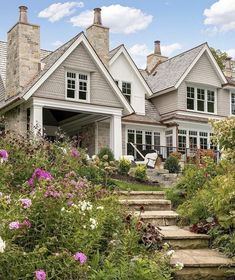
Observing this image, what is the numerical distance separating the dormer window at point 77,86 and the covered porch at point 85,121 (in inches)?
21.7

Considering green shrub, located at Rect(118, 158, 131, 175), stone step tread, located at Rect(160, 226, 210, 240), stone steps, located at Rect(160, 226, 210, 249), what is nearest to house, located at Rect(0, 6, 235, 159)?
green shrub, located at Rect(118, 158, 131, 175)

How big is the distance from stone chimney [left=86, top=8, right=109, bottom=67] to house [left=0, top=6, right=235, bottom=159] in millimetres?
50

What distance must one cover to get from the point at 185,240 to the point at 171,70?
76.6 feet

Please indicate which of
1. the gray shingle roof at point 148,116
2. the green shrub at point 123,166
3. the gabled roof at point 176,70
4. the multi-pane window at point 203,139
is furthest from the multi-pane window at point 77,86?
the multi-pane window at point 203,139

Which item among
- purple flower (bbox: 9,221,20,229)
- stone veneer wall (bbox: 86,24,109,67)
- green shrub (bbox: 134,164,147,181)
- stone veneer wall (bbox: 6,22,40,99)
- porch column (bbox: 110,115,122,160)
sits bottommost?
purple flower (bbox: 9,221,20,229)

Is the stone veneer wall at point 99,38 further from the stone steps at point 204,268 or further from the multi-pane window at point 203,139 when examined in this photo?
the stone steps at point 204,268

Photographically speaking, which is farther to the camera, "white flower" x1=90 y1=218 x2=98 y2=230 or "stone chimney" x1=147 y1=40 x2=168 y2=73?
"stone chimney" x1=147 y1=40 x2=168 y2=73

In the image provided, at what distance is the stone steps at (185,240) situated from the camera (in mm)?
6508

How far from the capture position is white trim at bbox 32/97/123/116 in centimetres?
2105

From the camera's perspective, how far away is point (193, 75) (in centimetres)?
2833

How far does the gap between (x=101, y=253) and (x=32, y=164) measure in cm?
317

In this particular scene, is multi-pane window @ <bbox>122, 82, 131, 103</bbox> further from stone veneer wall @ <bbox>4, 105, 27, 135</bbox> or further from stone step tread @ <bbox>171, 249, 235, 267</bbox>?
stone step tread @ <bbox>171, 249, 235, 267</bbox>

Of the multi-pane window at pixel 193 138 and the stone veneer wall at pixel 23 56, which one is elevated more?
the stone veneer wall at pixel 23 56

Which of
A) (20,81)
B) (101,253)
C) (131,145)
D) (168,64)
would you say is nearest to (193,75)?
(168,64)
